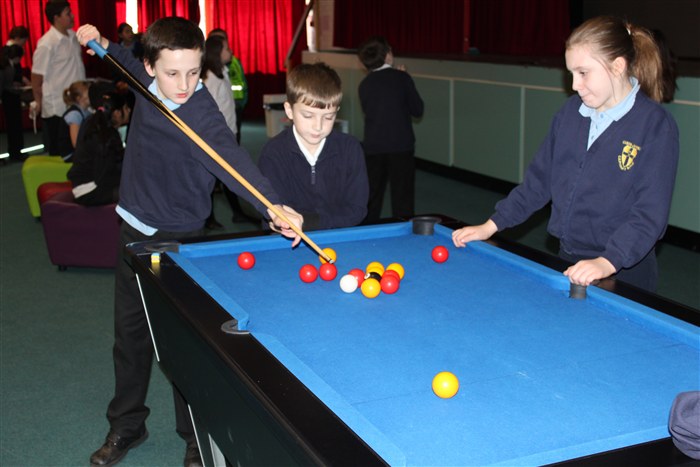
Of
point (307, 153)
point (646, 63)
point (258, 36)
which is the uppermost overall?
point (258, 36)

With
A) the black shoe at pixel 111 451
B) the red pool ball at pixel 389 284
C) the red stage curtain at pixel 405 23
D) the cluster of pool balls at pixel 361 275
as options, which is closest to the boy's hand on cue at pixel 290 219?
the cluster of pool balls at pixel 361 275

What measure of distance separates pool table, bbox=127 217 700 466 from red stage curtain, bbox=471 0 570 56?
5.88m

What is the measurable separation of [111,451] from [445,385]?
159 cm

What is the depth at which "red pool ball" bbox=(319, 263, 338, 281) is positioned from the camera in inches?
83.7

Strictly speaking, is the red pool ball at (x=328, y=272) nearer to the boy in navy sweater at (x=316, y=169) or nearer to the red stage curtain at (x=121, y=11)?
the boy in navy sweater at (x=316, y=169)

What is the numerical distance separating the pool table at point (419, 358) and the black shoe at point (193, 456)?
0.36 metres

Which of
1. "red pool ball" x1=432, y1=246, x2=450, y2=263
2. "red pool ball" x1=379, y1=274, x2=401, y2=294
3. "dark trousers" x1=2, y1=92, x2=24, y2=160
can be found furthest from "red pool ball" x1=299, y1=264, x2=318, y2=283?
"dark trousers" x1=2, y1=92, x2=24, y2=160

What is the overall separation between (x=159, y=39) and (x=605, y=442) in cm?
170

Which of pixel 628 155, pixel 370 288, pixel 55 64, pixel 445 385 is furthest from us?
pixel 55 64

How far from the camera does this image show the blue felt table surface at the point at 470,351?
4.25 feet

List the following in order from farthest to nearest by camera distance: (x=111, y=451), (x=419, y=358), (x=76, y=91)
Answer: (x=76, y=91) < (x=111, y=451) < (x=419, y=358)

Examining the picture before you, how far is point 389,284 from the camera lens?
2014 mm

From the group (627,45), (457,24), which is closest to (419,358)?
(627,45)

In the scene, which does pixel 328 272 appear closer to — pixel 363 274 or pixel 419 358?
pixel 363 274
